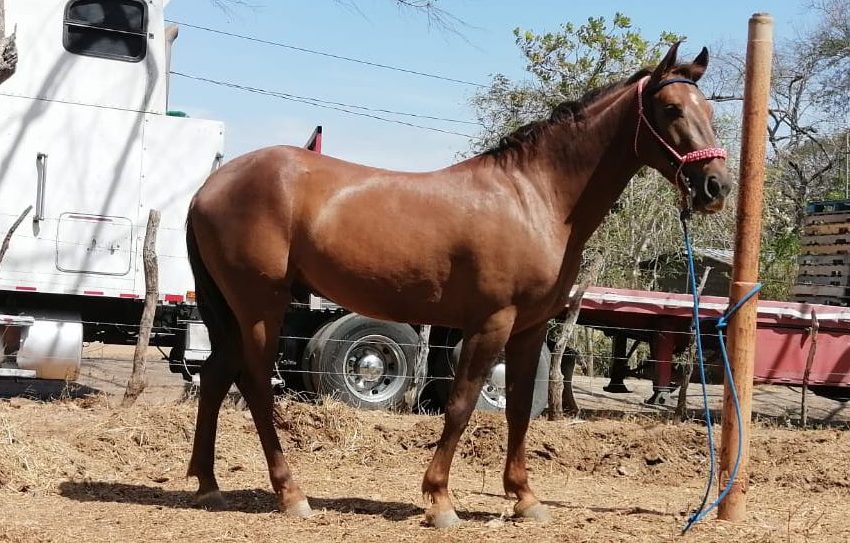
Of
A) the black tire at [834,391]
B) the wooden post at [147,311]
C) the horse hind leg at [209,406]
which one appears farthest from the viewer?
the black tire at [834,391]

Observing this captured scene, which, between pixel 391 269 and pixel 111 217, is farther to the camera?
pixel 111 217

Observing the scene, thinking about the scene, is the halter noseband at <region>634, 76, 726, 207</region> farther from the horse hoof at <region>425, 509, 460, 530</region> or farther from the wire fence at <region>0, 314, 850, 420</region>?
the wire fence at <region>0, 314, 850, 420</region>

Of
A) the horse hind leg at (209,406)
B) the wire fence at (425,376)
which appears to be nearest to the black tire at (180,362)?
the wire fence at (425,376)

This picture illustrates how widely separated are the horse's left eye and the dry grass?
80.6 inches

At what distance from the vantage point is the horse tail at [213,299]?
218 inches

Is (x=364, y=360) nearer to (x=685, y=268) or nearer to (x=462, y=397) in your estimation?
(x=462, y=397)

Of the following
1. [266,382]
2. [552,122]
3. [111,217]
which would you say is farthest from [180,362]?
[552,122]

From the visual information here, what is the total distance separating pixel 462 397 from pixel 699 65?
2.10 m

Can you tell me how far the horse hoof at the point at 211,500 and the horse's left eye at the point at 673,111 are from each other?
3160 mm

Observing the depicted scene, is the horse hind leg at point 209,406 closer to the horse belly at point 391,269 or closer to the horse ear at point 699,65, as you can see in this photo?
the horse belly at point 391,269

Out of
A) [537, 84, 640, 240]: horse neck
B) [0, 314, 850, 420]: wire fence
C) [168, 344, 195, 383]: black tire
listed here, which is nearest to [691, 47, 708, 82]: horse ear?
[537, 84, 640, 240]: horse neck

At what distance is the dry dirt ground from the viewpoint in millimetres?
4770

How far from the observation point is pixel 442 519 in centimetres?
487

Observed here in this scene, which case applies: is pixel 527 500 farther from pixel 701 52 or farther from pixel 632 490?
pixel 701 52
